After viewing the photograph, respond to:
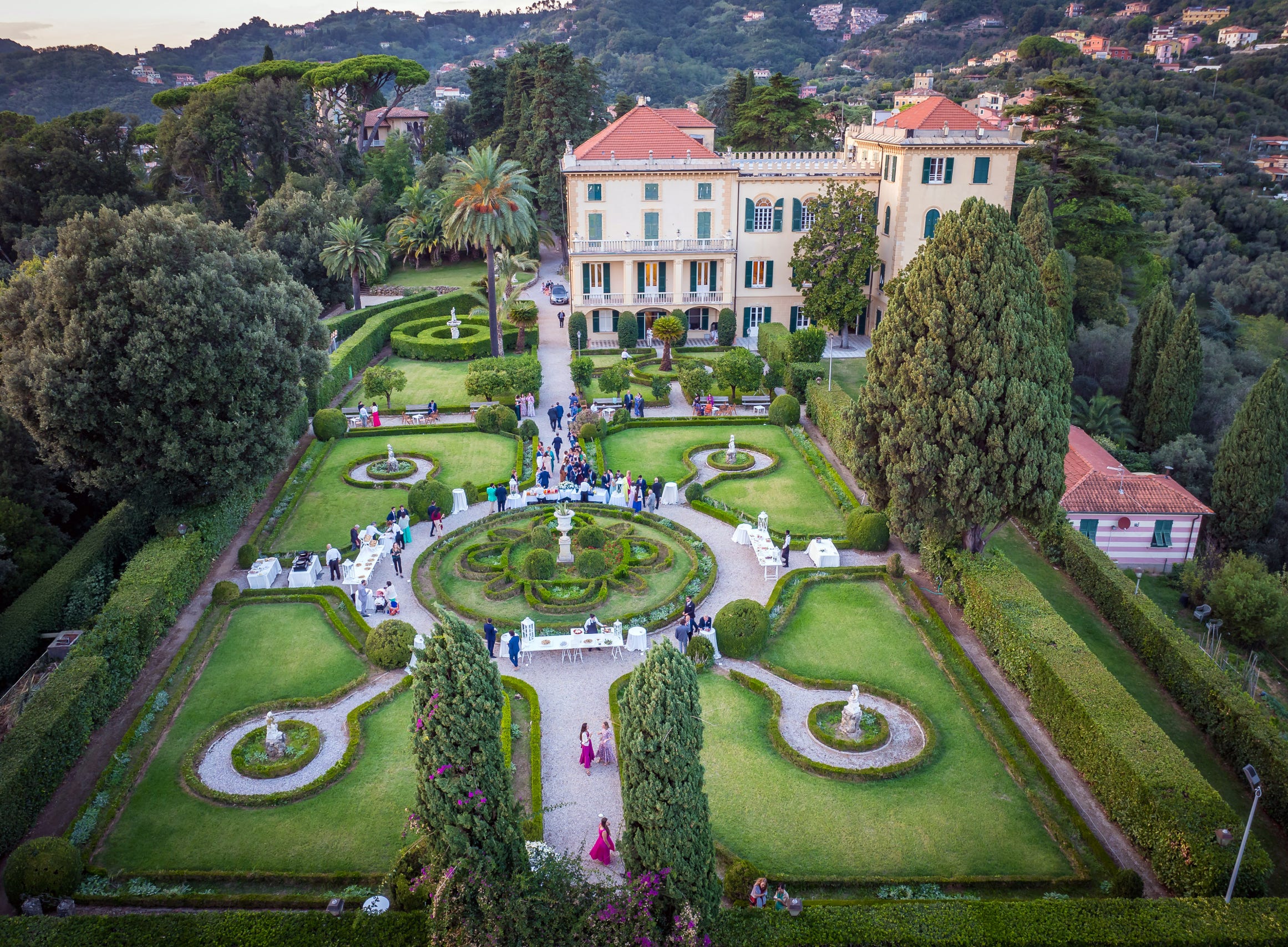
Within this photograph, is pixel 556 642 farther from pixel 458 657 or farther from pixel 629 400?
pixel 629 400

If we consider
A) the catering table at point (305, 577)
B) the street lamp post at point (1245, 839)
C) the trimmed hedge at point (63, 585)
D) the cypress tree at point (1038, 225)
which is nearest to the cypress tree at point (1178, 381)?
the cypress tree at point (1038, 225)

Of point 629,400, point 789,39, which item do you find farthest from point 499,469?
point 789,39

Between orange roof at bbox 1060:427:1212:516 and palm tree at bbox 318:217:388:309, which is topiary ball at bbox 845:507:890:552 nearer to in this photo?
orange roof at bbox 1060:427:1212:516

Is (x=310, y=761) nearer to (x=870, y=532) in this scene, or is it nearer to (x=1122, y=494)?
(x=870, y=532)

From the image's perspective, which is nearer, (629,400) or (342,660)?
(342,660)

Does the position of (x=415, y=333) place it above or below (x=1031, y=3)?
below

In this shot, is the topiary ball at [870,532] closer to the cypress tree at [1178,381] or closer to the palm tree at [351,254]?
the cypress tree at [1178,381]
